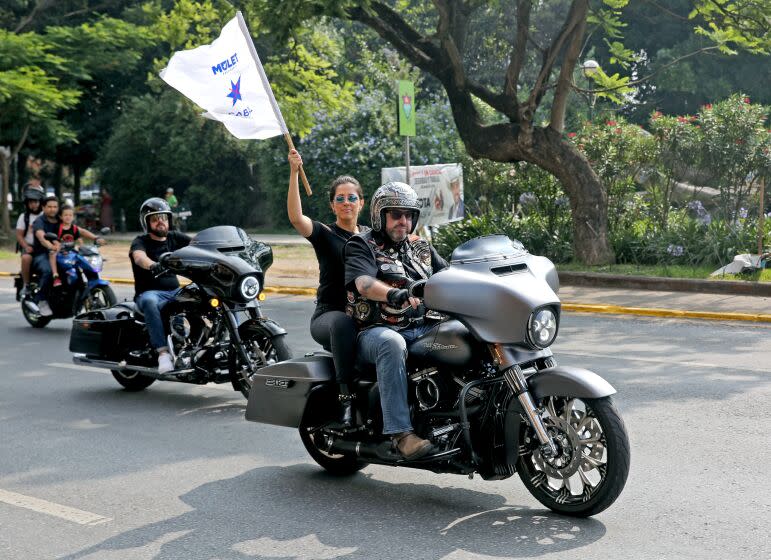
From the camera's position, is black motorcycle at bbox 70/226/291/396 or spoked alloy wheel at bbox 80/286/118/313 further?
spoked alloy wheel at bbox 80/286/118/313

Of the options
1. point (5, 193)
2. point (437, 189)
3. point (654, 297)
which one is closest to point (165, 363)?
point (654, 297)

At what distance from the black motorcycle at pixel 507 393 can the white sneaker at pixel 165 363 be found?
10.4 feet

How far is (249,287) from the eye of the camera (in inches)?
312

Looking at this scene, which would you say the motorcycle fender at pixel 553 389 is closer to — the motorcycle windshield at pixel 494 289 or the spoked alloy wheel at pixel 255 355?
the motorcycle windshield at pixel 494 289

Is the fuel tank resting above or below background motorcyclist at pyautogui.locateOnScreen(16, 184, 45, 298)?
below

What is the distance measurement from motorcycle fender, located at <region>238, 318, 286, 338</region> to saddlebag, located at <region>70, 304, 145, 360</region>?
4.13 feet

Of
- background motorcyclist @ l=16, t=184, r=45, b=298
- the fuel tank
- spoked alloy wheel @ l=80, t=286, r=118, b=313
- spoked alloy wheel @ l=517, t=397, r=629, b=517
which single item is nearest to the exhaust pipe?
spoked alloy wheel @ l=80, t=286, r=118, b=313

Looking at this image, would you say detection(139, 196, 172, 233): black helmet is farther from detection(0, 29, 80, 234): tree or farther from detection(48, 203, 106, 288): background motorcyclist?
detection(0, 29, 80, 234): tree

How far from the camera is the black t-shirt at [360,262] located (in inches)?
218

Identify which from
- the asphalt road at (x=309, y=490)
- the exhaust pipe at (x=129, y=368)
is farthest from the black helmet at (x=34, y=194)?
the asphalt road at (x=309, y=490)

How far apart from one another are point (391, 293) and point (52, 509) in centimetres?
217

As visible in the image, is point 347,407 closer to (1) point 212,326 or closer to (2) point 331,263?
(2) point 331,263

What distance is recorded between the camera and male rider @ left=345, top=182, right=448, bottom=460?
17.4ft

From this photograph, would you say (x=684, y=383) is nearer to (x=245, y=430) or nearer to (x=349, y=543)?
(x=245, y=430)
